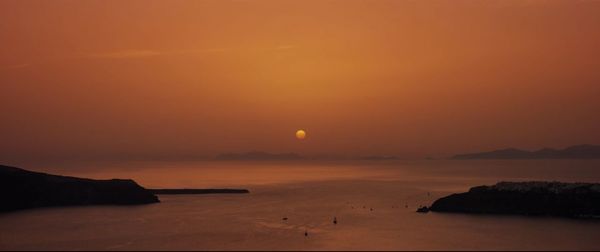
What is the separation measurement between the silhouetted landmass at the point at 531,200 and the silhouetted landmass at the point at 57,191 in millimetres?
57858

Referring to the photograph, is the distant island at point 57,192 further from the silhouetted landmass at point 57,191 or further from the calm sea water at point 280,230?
the calm sea water at point 280,230

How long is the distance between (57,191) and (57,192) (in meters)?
0.26

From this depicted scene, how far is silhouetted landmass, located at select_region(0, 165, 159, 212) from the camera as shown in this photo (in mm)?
102750

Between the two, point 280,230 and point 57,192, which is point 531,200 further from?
point 57,192

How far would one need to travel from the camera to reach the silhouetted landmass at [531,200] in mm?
84062

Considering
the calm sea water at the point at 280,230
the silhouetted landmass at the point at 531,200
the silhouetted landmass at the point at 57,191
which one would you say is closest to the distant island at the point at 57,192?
the silhouetted landmass at the point at 57,191

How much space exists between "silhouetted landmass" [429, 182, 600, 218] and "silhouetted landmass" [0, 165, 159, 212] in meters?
57.9

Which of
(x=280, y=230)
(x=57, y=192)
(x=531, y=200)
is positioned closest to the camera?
(x=280, y=230)

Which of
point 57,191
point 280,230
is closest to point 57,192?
point 57,191

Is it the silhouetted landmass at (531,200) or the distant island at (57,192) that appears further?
the distant island at (57,192)

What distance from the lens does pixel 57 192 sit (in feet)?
357

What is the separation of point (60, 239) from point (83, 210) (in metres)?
33.8

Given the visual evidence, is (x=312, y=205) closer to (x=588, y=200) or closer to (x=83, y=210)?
(x=83, y=210)

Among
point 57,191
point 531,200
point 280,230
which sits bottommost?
point 280,230
